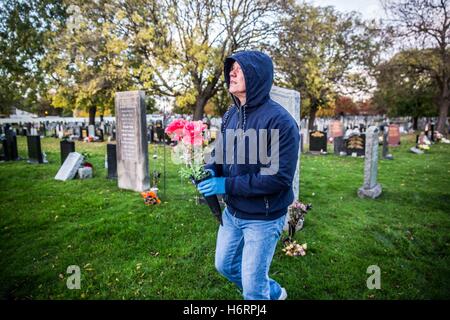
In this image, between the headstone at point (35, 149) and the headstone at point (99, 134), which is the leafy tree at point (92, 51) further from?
the headstone at point (99, 134)

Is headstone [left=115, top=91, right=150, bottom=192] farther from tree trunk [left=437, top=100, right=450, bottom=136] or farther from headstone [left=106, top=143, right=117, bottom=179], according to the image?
tree trunk [left=437, top=100, right=450, bottom=136]

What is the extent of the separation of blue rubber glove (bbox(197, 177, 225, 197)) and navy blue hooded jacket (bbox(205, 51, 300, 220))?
55mm

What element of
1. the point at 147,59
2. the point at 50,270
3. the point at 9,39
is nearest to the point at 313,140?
the point at 147,59

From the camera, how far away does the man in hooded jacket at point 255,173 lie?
204 centimetres

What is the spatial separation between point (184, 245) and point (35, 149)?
32.2 feet

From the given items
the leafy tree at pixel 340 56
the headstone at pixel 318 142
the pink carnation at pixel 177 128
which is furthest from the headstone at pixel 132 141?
the leafy tree at pixel 340 56

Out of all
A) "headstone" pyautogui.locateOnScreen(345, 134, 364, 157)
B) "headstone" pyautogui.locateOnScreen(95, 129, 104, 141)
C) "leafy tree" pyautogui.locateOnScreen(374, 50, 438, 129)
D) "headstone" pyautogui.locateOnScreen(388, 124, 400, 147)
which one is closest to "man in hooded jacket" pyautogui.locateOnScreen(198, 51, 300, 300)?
"headstone" pyautogui.locateOnScreen(345, 134, 364, 157)

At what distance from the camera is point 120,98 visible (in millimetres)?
7602

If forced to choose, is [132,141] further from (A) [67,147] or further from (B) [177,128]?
(B) [177,128]

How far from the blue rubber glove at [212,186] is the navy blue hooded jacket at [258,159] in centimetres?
6

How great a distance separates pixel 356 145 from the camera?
1384cm

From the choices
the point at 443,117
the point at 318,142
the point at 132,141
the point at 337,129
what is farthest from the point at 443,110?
the point at 132,141
